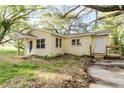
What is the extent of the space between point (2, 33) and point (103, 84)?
882cm

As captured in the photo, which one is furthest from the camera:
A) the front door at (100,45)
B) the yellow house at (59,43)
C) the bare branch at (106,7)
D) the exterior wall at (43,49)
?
the front door at (100,45)

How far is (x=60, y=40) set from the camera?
11805 millimetres

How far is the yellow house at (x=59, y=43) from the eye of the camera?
10.8 metres

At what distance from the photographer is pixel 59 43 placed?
11.6 m

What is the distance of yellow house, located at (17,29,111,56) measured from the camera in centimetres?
1076

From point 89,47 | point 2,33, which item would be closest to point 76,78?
point 89,47

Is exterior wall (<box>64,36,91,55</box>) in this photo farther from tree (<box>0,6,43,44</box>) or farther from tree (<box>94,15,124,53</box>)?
tree (<box>0,6,43,44</box>)

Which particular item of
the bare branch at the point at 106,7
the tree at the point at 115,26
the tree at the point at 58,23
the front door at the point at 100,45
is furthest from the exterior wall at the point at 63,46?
the bare branch at the point at 106,7

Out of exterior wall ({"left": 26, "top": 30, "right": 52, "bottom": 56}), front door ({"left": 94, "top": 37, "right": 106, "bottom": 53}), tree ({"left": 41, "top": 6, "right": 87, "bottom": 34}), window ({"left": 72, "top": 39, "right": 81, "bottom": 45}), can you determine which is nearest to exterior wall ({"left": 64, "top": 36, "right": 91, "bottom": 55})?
window ({"left": 72, "top": 39, "right": 81, "bottom": 45})

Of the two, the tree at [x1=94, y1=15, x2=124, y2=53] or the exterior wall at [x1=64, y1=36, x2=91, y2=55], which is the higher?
the tree at [x1=94, y1=15, x2=124, y2=53]

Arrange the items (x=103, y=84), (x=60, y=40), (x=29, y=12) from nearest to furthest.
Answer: (x=103, y=84) < (x=60, y=40) < (x=29, y=12)

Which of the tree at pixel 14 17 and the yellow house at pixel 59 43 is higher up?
the tree at pixel 14 17

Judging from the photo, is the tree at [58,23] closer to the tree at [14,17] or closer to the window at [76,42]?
the tree at [14,17]
